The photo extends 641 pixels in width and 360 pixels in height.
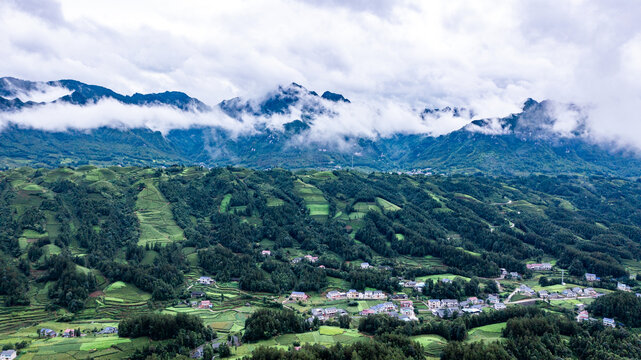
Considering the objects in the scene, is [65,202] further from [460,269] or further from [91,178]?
[460,269]

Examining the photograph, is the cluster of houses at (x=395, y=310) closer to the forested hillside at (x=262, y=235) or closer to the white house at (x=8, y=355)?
the forested hillside at (x=262, y=235)

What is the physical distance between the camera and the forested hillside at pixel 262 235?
83.2 metres

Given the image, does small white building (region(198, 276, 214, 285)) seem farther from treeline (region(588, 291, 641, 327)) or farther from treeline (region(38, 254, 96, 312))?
treeline (region(588, 291, 641, 327))

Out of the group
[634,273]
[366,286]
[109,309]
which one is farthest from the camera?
[634,273]

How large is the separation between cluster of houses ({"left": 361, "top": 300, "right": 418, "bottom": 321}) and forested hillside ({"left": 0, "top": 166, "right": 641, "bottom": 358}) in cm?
999

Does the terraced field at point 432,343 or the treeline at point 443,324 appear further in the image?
the treeline at point 443,324

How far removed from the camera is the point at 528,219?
15025 cm

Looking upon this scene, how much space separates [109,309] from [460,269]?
3201 inches

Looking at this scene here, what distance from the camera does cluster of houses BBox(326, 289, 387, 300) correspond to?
8469 cm

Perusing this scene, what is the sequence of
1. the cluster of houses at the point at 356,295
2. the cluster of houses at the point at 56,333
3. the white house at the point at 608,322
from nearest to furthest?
the cluster of houses at the point at 56,333 < the white house at the point at 608,322 < the cluster of houses at the point at 356,295

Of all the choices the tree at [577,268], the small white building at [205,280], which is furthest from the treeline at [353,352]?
the tree at [577,268]

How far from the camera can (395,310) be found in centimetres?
7544

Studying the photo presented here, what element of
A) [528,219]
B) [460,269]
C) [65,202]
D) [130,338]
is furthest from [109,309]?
[528,219]

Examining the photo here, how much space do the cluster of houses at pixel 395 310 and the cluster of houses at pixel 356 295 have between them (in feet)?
20.6
